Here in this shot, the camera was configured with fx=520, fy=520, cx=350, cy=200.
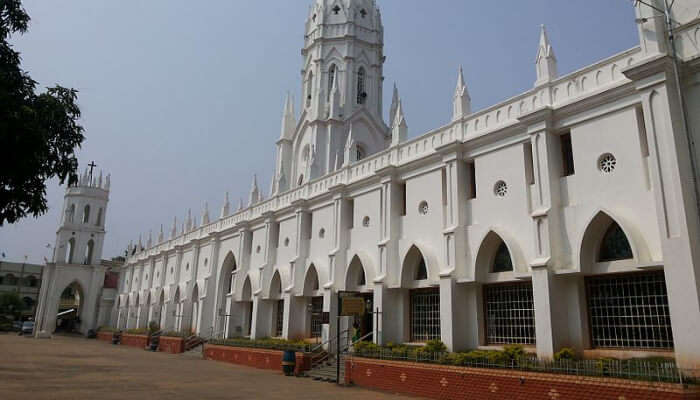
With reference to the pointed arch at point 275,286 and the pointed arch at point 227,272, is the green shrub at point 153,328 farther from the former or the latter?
the pointed arch at point 275,286

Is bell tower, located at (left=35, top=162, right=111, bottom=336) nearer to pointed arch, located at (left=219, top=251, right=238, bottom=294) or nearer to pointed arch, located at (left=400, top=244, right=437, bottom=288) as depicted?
pointed arch, located at (left=219, top=251, right=238, bottom=294)

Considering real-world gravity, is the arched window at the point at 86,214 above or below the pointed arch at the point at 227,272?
above

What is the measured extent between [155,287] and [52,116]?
133 feet

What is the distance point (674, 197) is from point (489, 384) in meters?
6.35

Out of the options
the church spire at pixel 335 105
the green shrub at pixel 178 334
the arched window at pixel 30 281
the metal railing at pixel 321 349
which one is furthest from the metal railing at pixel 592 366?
the arched window at pixel 30 281

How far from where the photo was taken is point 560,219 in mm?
15250

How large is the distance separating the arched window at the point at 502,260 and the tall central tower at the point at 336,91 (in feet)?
59.3

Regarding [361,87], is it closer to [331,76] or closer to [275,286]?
[331,76]

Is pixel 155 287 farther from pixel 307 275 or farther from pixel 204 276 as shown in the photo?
pixel 307 275

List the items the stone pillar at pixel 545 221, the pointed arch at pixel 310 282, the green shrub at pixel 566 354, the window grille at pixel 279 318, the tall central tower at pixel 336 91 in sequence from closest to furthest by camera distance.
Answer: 1. the green shrub at pixel 566 354
2. the stone pillar at pixel 545 221
3. the pointed arch at pixel 310 282
4. the window grille at pixel 279 318
5. the tall central tower at pixel 336 91

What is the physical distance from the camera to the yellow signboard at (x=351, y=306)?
1880 cm

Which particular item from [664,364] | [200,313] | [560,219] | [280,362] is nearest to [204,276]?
[200,313]

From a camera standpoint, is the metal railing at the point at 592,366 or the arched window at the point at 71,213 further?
the arched window at the point at 71,213

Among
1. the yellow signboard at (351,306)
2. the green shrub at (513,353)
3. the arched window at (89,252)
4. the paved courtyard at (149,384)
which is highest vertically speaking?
the arched window at (89,252)
